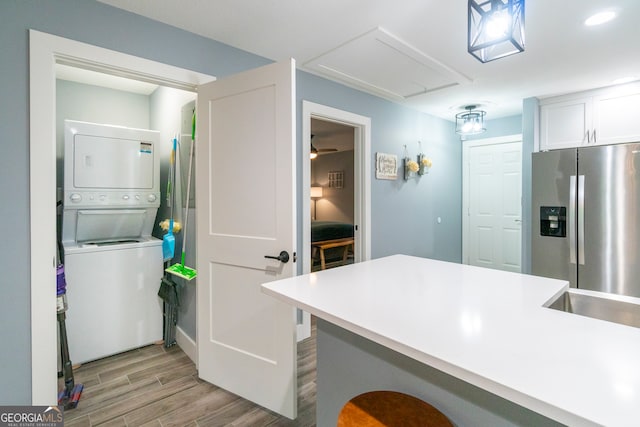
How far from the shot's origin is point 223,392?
207 cm

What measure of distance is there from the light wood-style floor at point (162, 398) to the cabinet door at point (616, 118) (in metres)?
3.75

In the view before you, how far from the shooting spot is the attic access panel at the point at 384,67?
7.61ft

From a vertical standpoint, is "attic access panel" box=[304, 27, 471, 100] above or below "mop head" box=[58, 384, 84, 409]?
above

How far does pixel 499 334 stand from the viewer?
34.6 inches

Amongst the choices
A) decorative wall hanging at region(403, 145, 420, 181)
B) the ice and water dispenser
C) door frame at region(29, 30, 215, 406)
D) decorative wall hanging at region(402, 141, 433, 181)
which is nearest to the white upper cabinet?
Answer: the ice and water dispenser

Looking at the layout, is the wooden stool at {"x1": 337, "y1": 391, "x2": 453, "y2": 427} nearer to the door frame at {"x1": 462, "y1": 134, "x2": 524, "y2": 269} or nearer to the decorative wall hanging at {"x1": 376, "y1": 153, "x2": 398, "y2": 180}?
the decorative wall hanging at {"x1": 376, "y1": 153, "x2": 398, "y2": 180}

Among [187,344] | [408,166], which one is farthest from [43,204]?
[408,166]

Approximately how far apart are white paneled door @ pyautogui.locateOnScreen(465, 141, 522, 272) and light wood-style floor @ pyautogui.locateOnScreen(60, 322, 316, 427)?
3.36 metres

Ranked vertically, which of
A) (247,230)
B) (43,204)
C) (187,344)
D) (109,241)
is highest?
(43,204)

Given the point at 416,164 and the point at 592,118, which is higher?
the point at 592,118

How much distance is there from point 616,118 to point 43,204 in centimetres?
491

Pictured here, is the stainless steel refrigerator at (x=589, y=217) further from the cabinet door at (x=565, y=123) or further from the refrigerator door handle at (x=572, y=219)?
the cabinet door at (x=565, y=123)

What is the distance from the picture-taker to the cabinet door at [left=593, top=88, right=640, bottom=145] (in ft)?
9.97

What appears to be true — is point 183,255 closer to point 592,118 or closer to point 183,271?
point 183,271
